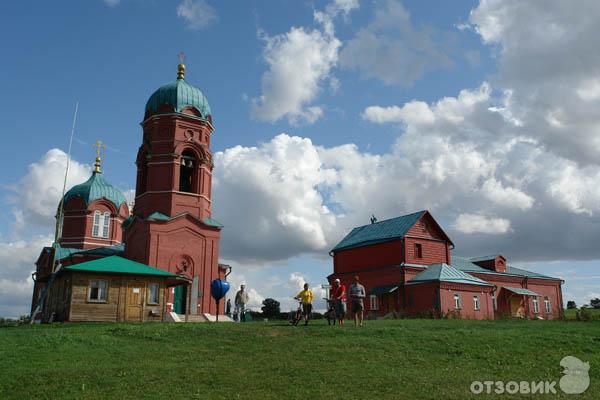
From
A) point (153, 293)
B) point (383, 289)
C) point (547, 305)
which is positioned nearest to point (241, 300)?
point (153, 293)

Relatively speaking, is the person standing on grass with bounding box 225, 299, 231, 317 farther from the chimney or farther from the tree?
the chimney

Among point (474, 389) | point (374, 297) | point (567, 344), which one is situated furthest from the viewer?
point (374, 297)

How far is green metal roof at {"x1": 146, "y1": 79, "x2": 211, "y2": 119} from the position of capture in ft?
116

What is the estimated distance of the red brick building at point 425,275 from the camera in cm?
3619

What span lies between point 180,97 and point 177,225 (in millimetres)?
8364

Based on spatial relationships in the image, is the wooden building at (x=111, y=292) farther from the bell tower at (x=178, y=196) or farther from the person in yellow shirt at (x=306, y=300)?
the person in yellow shirt at (x=306, y=300)

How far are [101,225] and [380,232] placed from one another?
872 inches

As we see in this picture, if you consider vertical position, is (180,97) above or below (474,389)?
above

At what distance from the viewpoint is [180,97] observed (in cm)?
3550

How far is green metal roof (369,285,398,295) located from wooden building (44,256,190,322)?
15.4m

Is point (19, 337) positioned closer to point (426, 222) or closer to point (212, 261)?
point (212, 261)

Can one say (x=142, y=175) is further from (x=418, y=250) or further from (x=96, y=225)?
(x=418, y=250)

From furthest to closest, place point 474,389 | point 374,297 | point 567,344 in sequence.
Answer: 1. point 374,297
2. point 567,344
3. point 474,389

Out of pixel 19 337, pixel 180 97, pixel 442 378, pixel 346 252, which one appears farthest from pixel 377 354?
pixel 346 252
